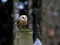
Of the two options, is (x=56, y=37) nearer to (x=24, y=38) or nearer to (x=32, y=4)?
(x=24, y=38)

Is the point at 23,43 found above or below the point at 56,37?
below

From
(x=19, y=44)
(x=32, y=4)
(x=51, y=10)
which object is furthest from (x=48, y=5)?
(x=32, y=4)

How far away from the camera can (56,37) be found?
515 mm

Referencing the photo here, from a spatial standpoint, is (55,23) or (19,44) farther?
(19,44)

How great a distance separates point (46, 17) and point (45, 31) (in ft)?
0.11

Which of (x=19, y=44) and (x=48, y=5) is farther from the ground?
(x=48, y=5)
